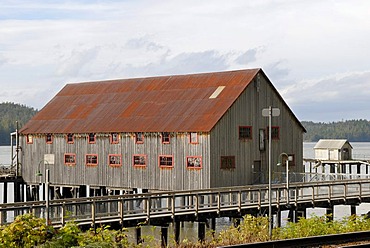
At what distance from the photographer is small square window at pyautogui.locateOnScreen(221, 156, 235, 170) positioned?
4616cm

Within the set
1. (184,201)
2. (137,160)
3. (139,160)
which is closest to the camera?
(184,201)

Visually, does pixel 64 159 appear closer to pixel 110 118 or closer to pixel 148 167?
pixel 110 118

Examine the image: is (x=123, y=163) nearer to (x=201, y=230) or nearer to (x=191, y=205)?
(x=201, y=230)

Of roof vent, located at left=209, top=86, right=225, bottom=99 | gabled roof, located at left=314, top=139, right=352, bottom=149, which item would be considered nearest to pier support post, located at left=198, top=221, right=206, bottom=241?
roof vent, located at left=209, top=86, right=225, bottom=99

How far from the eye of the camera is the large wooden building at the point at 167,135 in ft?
152

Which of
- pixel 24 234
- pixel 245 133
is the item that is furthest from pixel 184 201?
pixel 24 234

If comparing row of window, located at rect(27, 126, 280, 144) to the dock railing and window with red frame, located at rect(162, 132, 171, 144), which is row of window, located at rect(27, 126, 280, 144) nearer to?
window with red frame, located at rect(162, 132, 171, 144)

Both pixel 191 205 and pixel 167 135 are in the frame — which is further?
pixel 167 135

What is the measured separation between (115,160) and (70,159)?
4.68 m

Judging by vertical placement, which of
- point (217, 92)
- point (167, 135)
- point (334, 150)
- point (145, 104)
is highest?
point (217, 92)

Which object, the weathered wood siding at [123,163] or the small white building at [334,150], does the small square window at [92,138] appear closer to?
the weathered wood siding at [123,163]

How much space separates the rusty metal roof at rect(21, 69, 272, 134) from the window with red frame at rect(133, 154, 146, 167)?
171 cm

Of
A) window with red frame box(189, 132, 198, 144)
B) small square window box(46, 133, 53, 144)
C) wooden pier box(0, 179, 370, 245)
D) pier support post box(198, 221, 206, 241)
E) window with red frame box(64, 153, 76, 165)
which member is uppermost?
small square window box(46, 133, 53, 144)

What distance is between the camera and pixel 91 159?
173ft
